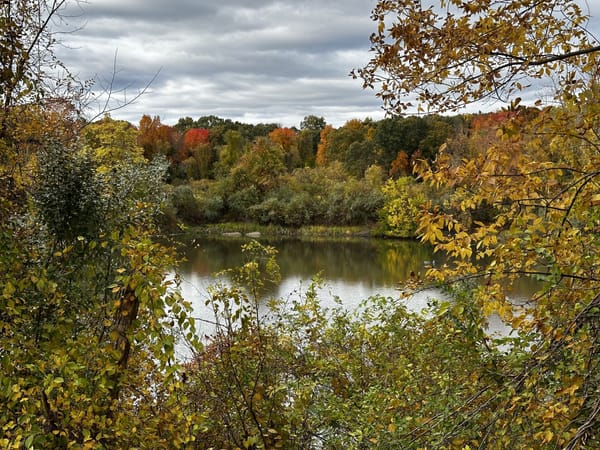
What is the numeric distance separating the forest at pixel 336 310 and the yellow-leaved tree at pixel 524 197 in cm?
2

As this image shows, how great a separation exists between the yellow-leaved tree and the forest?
17mm

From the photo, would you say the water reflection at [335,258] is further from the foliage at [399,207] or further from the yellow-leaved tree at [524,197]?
the yellow-leaved tree at [524,197]

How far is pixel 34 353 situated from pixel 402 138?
33800 millimetres

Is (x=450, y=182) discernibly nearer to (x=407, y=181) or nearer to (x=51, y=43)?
(x=51, y=43)

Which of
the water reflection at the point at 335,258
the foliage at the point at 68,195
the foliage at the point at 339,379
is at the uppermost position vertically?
the foliage at the point at 68,195

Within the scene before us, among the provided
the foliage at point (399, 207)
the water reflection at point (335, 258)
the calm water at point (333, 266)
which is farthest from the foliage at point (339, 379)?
the foliage at point (399, 207)

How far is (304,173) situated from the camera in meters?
36.0

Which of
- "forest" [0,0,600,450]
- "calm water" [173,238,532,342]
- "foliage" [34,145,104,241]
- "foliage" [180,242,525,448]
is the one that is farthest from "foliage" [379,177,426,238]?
"foliage" [34,145,104,241]

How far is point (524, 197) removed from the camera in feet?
9.62

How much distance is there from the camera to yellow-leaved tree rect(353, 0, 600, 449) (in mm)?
2379

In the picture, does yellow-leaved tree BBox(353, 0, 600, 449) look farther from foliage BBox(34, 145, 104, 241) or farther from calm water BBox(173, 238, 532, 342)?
calm water BBox(173, 238, 532, 342)

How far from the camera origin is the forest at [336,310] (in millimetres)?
2475

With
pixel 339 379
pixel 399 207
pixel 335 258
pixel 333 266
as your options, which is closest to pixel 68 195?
pixel 339 379

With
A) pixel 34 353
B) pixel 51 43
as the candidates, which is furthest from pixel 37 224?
pixel 34 353
